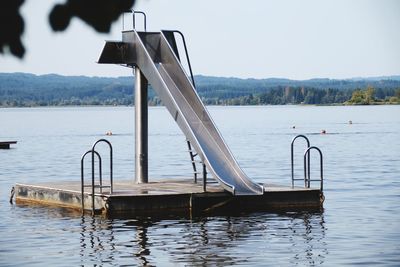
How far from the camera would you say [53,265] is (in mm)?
16859

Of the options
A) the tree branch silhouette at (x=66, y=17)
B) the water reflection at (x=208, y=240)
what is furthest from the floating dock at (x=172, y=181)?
the tree branch silhouette at (x=66, y=17)

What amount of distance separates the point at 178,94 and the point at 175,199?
10.5 feet

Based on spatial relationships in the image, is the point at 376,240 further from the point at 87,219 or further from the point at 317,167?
the point at 317,167

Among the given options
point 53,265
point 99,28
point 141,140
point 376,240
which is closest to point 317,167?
point 141,140

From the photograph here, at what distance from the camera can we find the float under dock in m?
22.1

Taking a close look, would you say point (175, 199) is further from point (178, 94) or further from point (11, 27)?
point (11, 27)

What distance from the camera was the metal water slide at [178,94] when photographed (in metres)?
23.2

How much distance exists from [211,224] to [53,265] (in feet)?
19.8

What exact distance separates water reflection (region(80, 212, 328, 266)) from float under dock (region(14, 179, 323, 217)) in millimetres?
269

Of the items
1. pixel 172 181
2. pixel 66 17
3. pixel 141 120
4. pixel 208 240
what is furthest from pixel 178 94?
pixel 66 17

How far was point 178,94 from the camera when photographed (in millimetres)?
24391

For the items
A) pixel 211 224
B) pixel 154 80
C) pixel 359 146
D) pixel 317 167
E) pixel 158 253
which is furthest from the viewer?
pixel 359 146

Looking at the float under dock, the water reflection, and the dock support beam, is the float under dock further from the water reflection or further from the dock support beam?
the dock support beam

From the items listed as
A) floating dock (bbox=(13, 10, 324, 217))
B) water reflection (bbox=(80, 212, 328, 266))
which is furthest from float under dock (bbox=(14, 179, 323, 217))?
water reflection (bbox=(80, 212, 328, 266))
